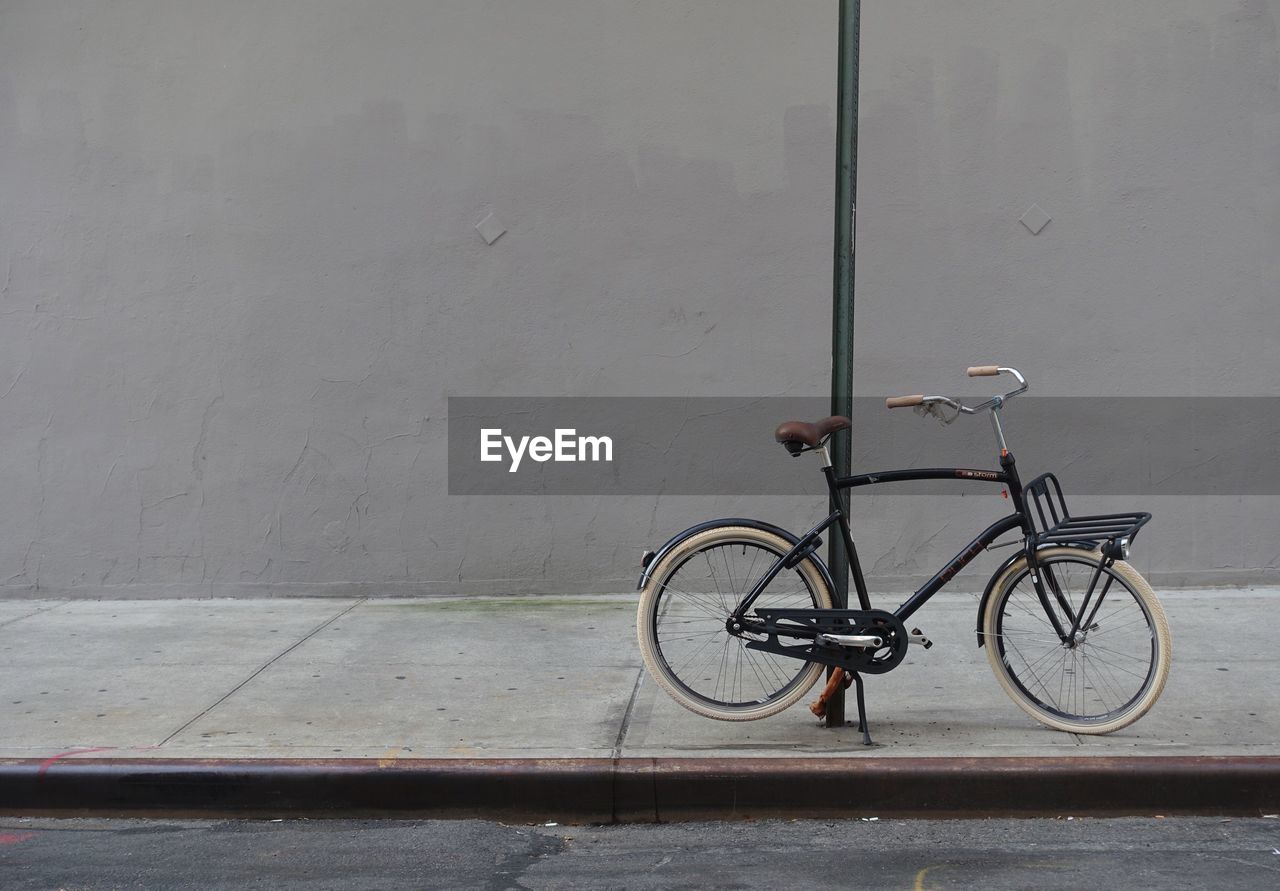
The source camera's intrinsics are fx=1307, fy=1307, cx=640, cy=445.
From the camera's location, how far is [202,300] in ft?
24.8

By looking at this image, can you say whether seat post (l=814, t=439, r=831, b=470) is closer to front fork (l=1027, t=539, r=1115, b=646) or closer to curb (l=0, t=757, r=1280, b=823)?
front fork (l=1027, t=539, r=1115, b=646)

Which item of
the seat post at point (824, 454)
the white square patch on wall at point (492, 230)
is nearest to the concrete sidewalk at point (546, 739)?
the seat post at point (824, 454)

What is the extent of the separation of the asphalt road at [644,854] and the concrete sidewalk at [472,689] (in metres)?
0.34

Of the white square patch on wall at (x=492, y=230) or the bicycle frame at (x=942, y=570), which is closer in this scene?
the bicycle frame at (x=942, y=570)

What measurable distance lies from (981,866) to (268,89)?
5.77m

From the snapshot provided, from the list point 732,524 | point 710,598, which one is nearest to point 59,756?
point 710,598

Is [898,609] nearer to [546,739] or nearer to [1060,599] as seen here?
[1060,599]

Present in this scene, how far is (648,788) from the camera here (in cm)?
452

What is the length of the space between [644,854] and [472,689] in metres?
1.69

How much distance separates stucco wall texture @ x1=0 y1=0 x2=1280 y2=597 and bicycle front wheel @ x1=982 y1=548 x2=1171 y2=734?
2481mm

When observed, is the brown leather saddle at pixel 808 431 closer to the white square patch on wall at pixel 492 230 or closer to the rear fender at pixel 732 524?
the rear fender at pixel 732 524

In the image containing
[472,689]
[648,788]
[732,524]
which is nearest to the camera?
[648,788]

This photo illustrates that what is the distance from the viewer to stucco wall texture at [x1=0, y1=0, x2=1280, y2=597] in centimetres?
734

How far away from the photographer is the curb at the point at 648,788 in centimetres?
445
